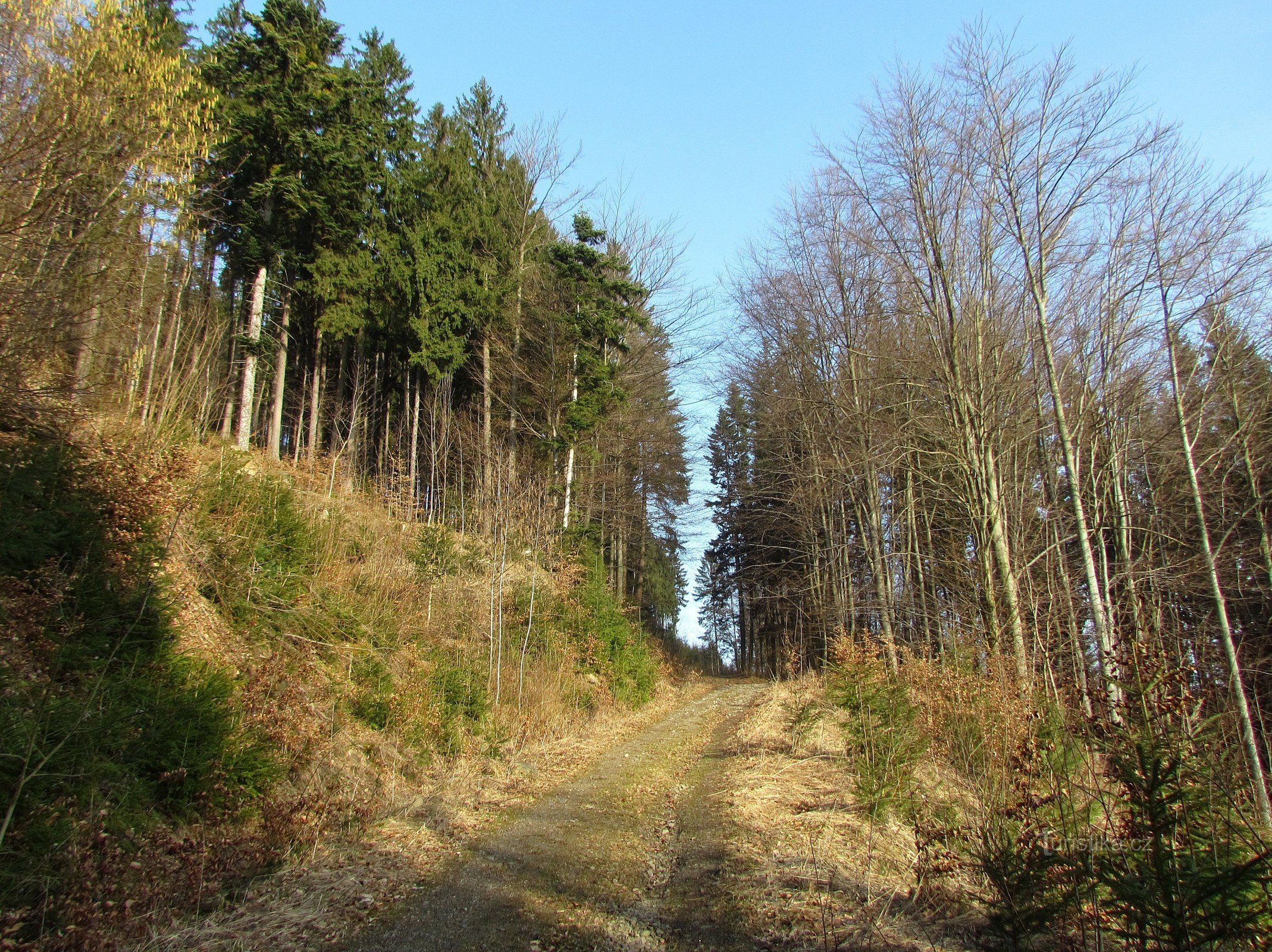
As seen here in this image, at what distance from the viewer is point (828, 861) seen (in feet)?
17.4

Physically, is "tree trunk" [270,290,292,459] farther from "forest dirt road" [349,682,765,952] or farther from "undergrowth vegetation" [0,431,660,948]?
"forest dirt road" [349,682,765,952]

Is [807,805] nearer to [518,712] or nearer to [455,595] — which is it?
[518,712]

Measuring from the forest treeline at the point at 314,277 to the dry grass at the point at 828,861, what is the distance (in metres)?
6.79

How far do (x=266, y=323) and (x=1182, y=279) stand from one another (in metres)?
21.3

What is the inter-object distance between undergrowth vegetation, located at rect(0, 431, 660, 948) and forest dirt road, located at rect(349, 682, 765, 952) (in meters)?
1.30

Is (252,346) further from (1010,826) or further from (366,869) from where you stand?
(1010,826)

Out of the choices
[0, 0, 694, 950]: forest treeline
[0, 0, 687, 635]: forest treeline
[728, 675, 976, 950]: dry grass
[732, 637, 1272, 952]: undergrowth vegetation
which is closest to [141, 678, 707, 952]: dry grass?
[0, 0, 694, 950]: forest treeline

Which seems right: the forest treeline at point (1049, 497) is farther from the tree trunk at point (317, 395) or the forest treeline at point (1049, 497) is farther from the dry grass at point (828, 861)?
the tree trunk at point (317, 395)

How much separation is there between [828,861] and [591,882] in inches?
75.0

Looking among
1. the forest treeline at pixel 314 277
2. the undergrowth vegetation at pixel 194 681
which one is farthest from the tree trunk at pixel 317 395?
the undergrowth vegetation at pixel 194 681

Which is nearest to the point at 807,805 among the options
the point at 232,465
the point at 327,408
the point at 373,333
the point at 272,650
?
the point at 272,650

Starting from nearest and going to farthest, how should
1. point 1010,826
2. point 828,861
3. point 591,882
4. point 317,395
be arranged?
1. point 1010,826
2. point 828,861
3. point 591,882
4. point 317,395

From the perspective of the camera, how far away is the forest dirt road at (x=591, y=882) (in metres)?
4.36

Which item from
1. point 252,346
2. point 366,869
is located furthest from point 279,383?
point 366,869
